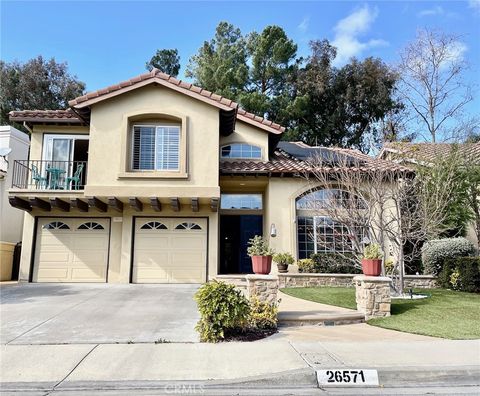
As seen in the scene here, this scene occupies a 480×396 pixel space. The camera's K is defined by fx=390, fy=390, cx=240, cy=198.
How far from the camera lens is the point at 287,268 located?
49.2ft

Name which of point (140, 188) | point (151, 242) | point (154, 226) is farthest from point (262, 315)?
point (154, 226)

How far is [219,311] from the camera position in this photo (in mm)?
7715

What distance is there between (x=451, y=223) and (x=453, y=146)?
3573 mm

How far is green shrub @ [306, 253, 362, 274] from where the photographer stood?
593 inches

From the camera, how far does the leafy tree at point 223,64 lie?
102 ft

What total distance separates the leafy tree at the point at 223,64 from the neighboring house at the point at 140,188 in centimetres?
1457

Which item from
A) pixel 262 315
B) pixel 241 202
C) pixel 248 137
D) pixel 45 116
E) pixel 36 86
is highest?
pixel 36 86

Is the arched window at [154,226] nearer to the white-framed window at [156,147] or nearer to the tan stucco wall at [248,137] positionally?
the white-framed window at [156,147]

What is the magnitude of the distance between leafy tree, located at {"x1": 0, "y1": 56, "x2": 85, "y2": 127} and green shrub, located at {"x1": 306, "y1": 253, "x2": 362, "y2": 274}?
86.6 feet

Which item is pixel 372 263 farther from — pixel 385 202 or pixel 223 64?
pixel 223 64

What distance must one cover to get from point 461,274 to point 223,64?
24.3 m

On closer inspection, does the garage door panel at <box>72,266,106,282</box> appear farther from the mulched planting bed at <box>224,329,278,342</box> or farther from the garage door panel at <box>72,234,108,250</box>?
the mulched planting bed at <box>224,329,278,342</box>

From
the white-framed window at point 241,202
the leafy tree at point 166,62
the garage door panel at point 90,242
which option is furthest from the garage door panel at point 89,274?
the leafy tree at point 166,62

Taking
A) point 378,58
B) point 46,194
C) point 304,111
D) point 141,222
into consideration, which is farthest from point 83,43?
point 378,58
